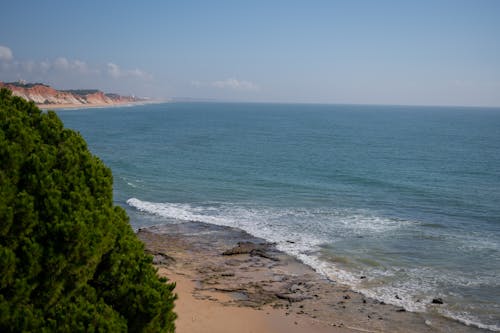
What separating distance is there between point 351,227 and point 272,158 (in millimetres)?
27891

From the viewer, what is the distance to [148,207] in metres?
33.7

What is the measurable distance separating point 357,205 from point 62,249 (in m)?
28.9

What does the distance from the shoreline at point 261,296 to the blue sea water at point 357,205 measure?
3.37 feet

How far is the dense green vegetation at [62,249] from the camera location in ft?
25.2

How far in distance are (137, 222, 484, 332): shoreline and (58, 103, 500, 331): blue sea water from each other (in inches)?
40.4

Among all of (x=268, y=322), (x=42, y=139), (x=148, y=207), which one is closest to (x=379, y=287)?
(x=268, y=322)

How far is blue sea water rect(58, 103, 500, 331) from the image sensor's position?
70.4 feet

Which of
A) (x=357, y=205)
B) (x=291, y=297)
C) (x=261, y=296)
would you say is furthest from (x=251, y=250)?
(x=357, y=205)

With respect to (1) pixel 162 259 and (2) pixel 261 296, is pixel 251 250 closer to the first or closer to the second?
(1) pixel 162 259

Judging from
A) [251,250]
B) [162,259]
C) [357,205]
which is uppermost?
[357,205]

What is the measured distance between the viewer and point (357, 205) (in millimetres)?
34688

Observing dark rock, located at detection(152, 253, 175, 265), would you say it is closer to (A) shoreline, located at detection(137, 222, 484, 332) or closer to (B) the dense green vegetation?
(A) shoreline, located at detection(137, 222, 484, 332)

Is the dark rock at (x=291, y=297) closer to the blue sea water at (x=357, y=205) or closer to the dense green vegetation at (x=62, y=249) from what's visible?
the blue sea water at (x=357, y=205)

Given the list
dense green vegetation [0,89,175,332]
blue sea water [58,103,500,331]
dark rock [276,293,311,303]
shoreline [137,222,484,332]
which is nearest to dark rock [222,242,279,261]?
shoreline [137,222,484,332]
